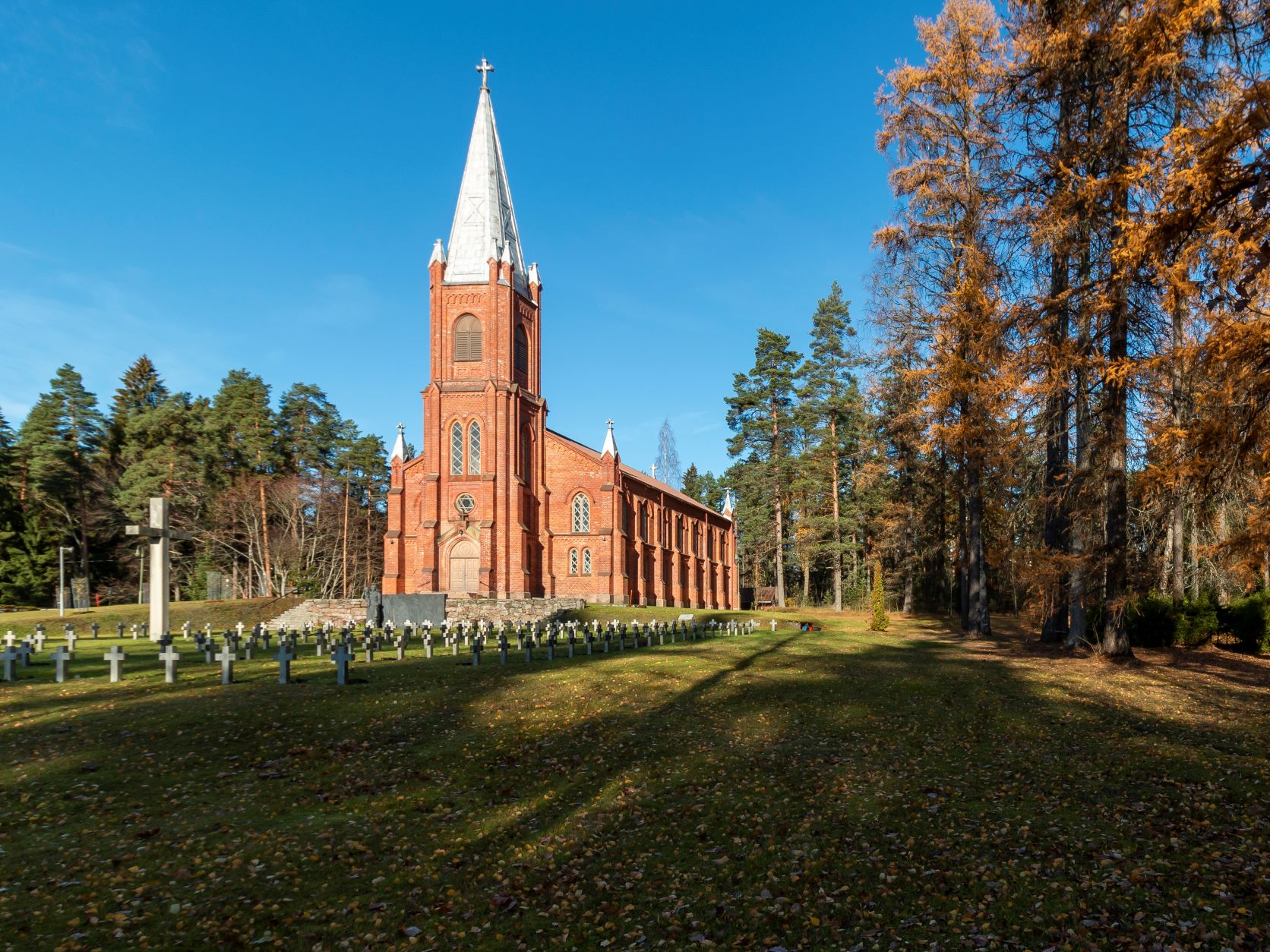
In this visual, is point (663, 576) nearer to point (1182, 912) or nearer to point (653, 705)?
point (653, 705)

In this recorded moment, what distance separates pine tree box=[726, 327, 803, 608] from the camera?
54938 mm

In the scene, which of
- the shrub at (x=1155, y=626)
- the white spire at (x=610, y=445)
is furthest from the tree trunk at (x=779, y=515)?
the shrub at (x=1155, y=626)

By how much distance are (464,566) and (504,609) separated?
4682 mm

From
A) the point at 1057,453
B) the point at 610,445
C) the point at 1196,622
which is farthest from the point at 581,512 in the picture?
the point at 1196,622

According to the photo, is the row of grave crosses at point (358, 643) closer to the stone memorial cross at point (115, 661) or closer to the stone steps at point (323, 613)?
the stone memorial cross at point (115, 661)

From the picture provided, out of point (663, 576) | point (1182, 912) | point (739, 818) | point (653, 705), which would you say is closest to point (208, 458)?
point (663, 576)

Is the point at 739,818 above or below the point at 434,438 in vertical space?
below

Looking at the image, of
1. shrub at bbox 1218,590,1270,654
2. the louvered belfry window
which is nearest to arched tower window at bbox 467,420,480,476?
the louvered belfry window

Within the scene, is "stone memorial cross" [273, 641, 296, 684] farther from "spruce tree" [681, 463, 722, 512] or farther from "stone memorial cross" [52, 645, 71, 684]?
"spruce tree" [681, 463, 722, 512]

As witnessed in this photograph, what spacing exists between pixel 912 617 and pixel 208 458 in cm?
4476

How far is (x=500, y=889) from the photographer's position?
23.4 feet

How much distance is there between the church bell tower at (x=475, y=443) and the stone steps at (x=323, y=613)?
158 inches

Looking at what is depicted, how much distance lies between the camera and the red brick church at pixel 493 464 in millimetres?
39844

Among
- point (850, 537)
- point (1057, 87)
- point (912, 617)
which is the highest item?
point (1057, 87)
